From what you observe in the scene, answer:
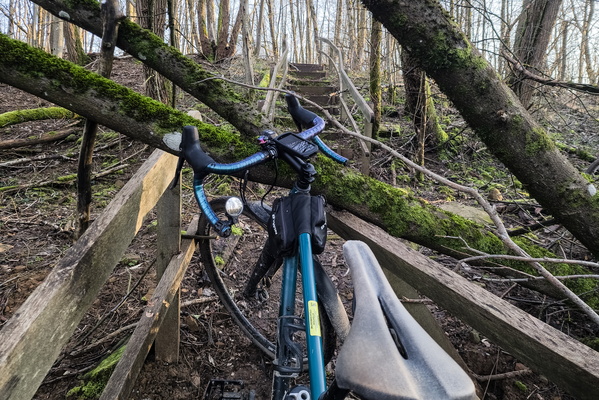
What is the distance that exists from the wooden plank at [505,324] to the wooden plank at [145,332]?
1.34m

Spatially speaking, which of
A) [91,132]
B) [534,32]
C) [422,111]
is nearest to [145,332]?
[91,132]

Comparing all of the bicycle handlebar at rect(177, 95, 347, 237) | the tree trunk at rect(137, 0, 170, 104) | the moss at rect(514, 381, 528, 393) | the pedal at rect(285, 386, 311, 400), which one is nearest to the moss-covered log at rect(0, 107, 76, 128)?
the tree trunk at rect(137, 0, 170, 104)

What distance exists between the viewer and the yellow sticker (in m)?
1.28

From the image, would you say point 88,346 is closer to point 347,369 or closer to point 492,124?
point 347,369

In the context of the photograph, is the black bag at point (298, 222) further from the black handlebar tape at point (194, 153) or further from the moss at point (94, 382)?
the moss at point (94, 382)

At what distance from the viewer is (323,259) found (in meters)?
3.84

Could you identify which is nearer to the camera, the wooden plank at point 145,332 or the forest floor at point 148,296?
the wooden plank at point 145,332

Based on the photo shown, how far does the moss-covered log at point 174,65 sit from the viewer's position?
222 centimetres

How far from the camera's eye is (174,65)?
8.10 ft

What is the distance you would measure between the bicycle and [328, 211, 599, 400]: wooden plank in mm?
382

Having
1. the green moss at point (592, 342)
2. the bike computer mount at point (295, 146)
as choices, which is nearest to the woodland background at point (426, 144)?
the green moss at point (592, 342)

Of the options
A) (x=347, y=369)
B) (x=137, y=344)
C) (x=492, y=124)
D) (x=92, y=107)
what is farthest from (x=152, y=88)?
(x=347, y=369)

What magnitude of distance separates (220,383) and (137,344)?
0.54 metres

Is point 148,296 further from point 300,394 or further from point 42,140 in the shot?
point 42,140
